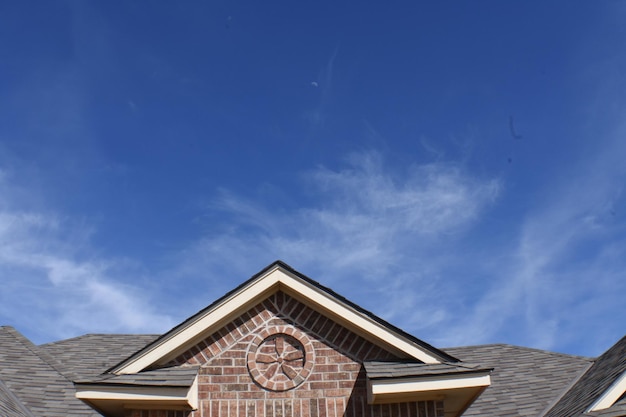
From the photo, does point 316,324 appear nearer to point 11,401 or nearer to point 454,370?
point 454,370

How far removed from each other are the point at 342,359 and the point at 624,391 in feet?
14.2

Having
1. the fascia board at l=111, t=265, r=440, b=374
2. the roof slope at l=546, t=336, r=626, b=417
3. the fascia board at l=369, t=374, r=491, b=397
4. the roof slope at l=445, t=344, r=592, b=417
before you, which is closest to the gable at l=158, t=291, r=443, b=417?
the fascia board at l=111, t=265, r=440, b=374

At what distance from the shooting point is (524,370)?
1533 cm

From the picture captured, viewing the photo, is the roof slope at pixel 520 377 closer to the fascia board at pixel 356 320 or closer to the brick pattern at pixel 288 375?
the fascia board at pixel 356 320

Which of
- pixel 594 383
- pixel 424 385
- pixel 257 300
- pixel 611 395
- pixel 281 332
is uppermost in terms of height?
pixel 257 300

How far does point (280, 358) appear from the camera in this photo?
10.1m

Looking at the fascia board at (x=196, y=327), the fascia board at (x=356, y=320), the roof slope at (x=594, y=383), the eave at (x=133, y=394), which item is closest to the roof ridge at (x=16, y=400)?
the eave at (x=133, y=394)

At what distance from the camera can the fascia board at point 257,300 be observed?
390 inches

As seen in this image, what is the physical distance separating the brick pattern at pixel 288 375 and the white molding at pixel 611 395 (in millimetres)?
2425

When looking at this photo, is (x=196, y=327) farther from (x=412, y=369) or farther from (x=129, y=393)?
(x=412, y=369)

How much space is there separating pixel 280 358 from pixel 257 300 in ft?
3.12

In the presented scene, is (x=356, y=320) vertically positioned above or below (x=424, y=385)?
above

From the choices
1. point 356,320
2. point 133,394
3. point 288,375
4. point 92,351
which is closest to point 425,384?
point 356,320

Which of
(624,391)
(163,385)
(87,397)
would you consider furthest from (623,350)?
(87,397)
